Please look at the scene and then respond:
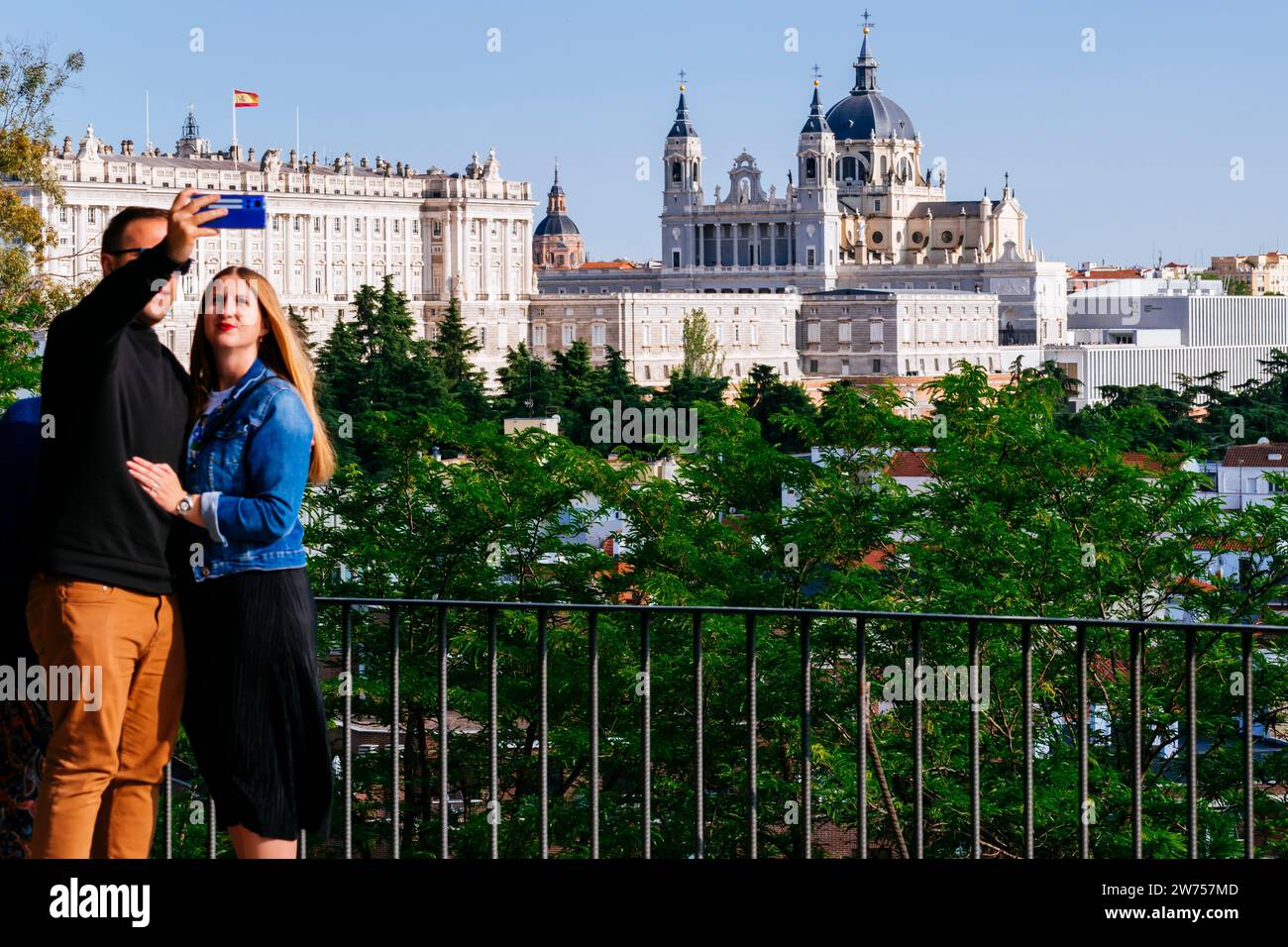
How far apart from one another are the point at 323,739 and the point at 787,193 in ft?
336

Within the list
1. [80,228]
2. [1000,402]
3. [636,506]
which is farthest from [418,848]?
[80,228]

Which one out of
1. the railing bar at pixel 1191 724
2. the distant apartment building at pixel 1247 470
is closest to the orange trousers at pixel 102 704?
the railing bar at pixel 1191 724

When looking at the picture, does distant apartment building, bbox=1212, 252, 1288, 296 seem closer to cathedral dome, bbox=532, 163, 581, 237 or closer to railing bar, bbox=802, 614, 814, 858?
cathedral dome, bbox=532, 163, 581, 237

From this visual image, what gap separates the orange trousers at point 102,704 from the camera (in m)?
3.41

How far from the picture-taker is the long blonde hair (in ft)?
11.4

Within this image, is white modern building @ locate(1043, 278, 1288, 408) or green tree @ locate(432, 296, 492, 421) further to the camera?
white modern building @ locate(1043, 278, 1288, 408)

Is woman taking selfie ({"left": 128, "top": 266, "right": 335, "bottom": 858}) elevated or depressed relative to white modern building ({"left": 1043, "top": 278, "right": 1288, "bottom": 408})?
depressed

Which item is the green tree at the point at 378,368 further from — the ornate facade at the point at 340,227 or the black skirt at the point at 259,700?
the black skirt at the point at 259,700

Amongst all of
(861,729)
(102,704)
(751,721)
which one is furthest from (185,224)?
(861,729)

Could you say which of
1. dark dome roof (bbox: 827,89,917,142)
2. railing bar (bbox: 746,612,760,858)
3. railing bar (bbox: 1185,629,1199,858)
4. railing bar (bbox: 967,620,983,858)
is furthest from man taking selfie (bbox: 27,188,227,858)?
dark dome roof (bbox: 827,89,917,142)

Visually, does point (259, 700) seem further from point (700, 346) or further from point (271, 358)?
point (700, 346)

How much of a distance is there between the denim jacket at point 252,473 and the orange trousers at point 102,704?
0.15 metres

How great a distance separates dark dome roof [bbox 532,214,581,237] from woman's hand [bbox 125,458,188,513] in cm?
12603
